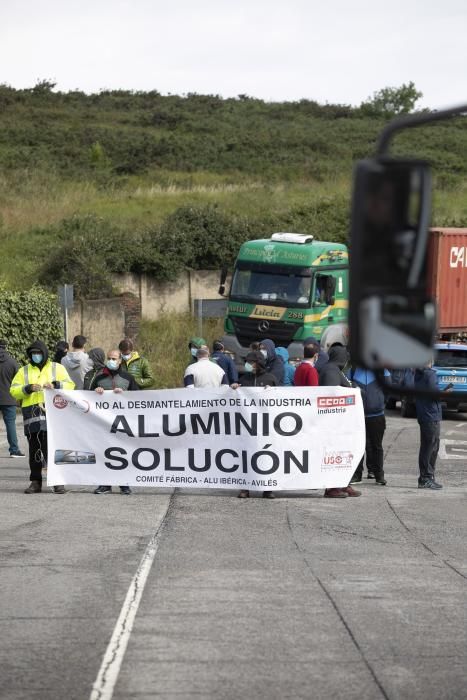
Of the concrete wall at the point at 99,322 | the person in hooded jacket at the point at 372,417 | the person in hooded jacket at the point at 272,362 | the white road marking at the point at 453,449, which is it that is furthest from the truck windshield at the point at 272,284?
the person in hooded jacket at the point at 372,417

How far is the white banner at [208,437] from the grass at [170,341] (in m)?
18.4

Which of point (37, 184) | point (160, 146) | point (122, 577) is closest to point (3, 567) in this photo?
point (122, 577)

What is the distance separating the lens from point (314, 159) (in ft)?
240

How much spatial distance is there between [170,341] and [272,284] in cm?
600

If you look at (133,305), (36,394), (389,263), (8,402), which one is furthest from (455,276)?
(389,263)

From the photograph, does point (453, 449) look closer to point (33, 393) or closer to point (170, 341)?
point (33, 393)

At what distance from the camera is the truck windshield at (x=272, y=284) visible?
109ft

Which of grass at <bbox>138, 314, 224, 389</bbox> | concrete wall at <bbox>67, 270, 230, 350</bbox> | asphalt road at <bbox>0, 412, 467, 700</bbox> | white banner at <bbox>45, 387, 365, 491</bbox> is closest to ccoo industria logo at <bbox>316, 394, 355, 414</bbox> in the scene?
white banner at <bbox>45, 387, 365, 491</bbox>

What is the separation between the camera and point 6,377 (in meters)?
21.1

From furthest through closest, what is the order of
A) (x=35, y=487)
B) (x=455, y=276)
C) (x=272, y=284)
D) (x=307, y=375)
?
(x=272, y=284), (x=455, y=276), (x=307, y=375), (x=35, y=487)

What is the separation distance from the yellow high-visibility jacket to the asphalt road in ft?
3.03

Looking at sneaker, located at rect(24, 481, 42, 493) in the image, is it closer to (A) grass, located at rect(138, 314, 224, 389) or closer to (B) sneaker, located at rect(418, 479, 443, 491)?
(B) sneaker, located at rect(418, 479, 443, 491)

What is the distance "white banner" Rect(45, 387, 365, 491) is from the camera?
52.9 ft

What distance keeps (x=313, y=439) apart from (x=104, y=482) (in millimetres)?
2643
